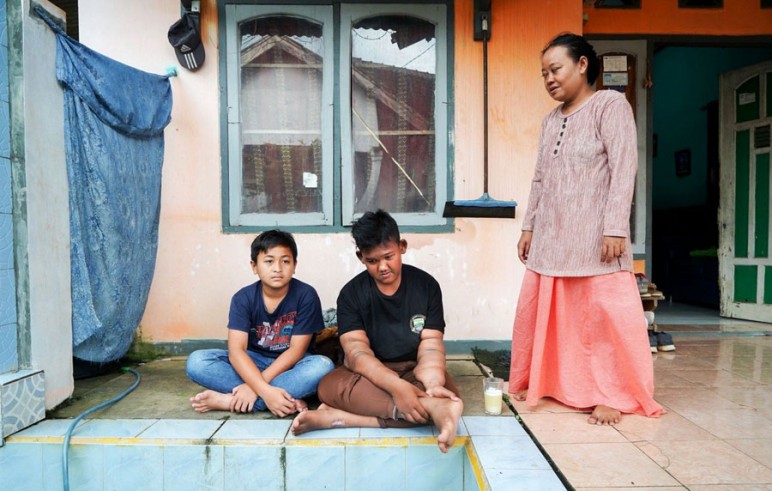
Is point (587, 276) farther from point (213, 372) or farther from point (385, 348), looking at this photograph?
point (213, 372)

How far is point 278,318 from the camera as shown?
2.72 metres

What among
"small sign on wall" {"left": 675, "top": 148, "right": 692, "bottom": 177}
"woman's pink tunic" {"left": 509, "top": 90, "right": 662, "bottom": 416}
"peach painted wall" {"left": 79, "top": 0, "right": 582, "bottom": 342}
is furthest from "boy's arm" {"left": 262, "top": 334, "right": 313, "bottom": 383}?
"small sign on wall" {"left": 675, "top": 148, "right": 692, "bottom": 177}

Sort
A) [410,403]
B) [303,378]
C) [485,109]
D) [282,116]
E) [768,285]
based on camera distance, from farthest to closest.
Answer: [768,285], [282,116], [485,109], [303,378], [410,403]

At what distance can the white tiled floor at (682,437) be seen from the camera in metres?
1.84

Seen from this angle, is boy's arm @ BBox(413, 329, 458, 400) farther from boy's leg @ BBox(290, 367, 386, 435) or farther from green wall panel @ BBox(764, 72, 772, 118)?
green wall panel @ BBox(764, 72, 772, 118)

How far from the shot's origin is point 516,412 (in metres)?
2.52

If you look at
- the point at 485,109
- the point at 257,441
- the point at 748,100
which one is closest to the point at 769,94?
the point at 748,100

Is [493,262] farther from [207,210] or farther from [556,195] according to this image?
[207,210]

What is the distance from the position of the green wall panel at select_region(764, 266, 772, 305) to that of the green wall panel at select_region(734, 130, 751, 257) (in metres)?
0.28

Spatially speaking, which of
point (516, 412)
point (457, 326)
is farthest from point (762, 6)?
point (516, 412)

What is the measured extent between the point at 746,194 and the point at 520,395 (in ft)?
13.1

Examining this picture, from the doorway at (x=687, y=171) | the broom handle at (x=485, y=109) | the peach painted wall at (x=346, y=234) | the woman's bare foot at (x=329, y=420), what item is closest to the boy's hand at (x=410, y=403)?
the woman's bare foot at (x=329, y=420)

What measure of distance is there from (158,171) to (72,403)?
5.07 ft

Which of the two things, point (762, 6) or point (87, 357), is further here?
point (762, 6)
